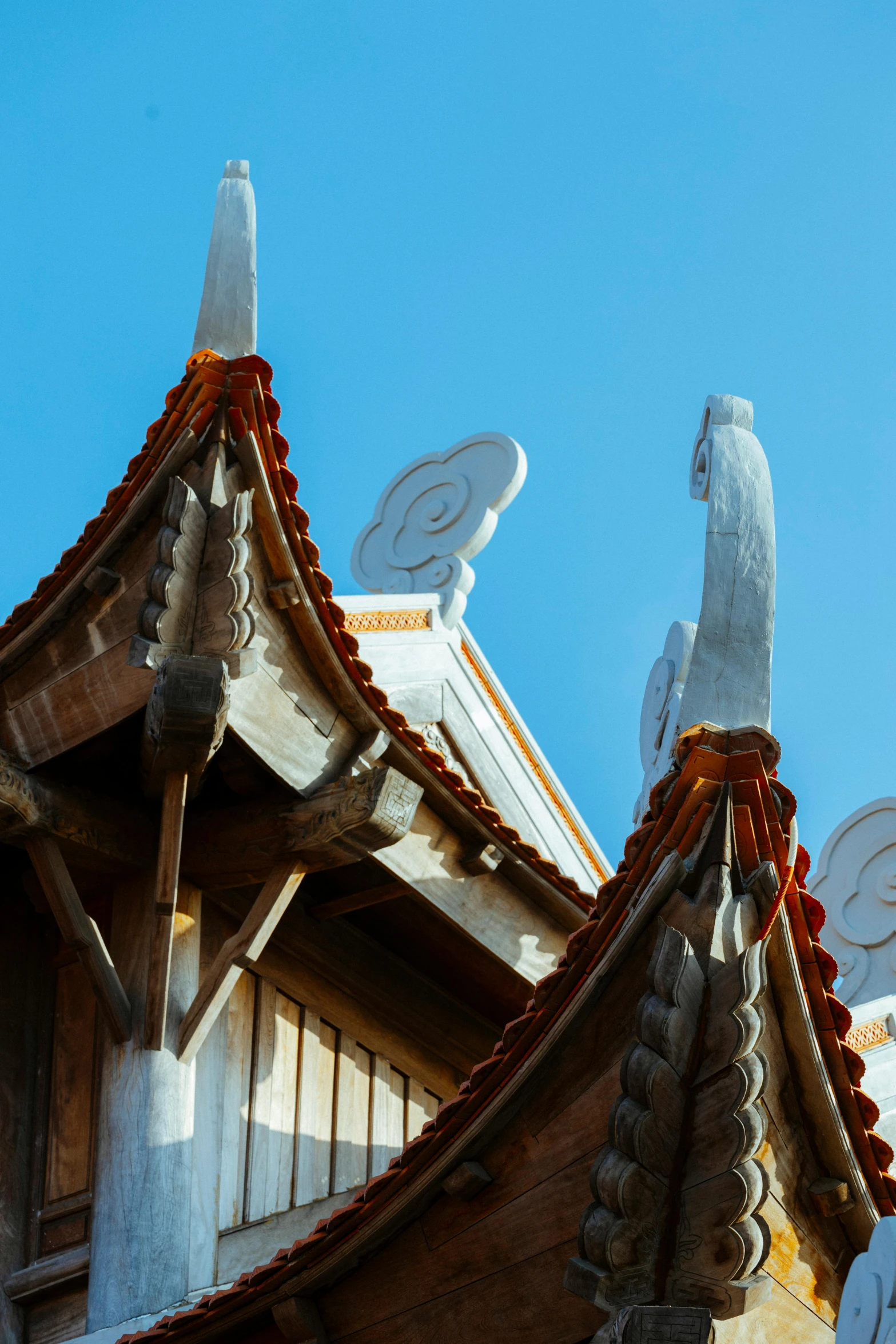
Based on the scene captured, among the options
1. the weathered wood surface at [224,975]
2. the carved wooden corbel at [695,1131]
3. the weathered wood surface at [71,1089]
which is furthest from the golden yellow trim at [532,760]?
the carved wooden corbel at [695,1131]

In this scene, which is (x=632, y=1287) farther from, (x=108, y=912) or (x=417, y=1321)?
(x=108, y=912)

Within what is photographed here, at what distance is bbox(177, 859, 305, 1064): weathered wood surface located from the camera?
5820 mm

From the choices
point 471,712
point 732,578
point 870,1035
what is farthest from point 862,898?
point 732,578

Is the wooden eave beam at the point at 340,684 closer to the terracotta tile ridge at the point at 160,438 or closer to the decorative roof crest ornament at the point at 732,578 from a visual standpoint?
the terracotta tile ridge at the point at 160,438

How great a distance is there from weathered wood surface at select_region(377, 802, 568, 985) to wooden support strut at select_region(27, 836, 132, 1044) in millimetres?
1075

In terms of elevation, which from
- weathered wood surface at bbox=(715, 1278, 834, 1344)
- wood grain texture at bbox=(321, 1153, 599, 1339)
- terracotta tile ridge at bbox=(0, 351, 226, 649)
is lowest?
weathered wood surface at bbox=(715, 1278, 834, 1344)

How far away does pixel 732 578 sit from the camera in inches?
164

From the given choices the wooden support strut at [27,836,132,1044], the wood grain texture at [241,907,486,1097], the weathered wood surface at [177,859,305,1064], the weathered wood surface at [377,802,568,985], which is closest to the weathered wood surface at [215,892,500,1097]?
the wood grain texture at [241,907,486,1097]

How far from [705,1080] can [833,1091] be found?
0.43 m

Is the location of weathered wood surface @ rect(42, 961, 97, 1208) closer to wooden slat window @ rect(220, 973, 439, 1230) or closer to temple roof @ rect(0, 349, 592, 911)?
wooden slat window @ rect(220, 973, 439, 1230)

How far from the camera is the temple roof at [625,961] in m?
4.00

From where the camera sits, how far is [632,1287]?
3.87 meters

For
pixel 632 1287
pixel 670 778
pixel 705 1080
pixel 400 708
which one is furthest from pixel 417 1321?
pixel 400 708

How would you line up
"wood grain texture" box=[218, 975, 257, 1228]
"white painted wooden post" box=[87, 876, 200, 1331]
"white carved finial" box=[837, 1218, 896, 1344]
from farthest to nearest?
"wood grain texture" box=[218, 975, 257, 1228], "white painted wooden post" box=[87, 876, 200, 1331], "white carved finial" box=[837, 1218, 896, 1344]
